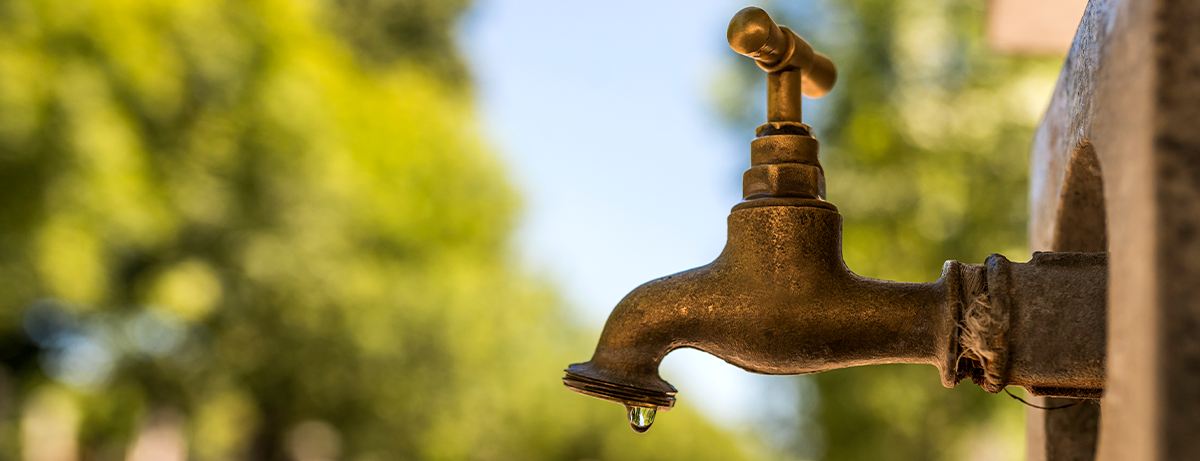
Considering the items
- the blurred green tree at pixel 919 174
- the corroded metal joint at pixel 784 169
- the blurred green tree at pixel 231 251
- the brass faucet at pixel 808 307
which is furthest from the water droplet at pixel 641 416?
the blurred green tree at pixel 231 251

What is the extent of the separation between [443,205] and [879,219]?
8.10 meters

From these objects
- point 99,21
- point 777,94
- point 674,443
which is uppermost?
point 99,21

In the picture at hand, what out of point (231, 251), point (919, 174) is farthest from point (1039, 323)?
point (231, 251)

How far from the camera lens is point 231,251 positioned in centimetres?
1059

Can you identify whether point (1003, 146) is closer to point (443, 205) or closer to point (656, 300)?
point (656, 300)

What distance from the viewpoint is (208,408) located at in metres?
11.1

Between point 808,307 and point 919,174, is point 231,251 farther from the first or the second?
point 808,307

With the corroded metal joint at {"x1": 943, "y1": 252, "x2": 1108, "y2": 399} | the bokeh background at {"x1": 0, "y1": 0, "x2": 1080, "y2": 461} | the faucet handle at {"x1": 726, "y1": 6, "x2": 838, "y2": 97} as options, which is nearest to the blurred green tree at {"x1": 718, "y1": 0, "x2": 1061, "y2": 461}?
the bokeh background at {"x1": 0, "y1": 0, "x2": 1080, "y2": 461}

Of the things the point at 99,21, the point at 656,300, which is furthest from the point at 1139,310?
the point at 99,21

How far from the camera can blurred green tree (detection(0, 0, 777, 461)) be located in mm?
8766

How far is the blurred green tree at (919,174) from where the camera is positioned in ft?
26.7

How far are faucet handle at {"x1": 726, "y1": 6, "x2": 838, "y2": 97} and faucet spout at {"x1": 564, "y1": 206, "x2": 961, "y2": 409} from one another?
0.24 m

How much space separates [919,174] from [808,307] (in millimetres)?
8081

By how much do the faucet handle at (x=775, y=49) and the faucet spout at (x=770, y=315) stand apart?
0.24 metres
